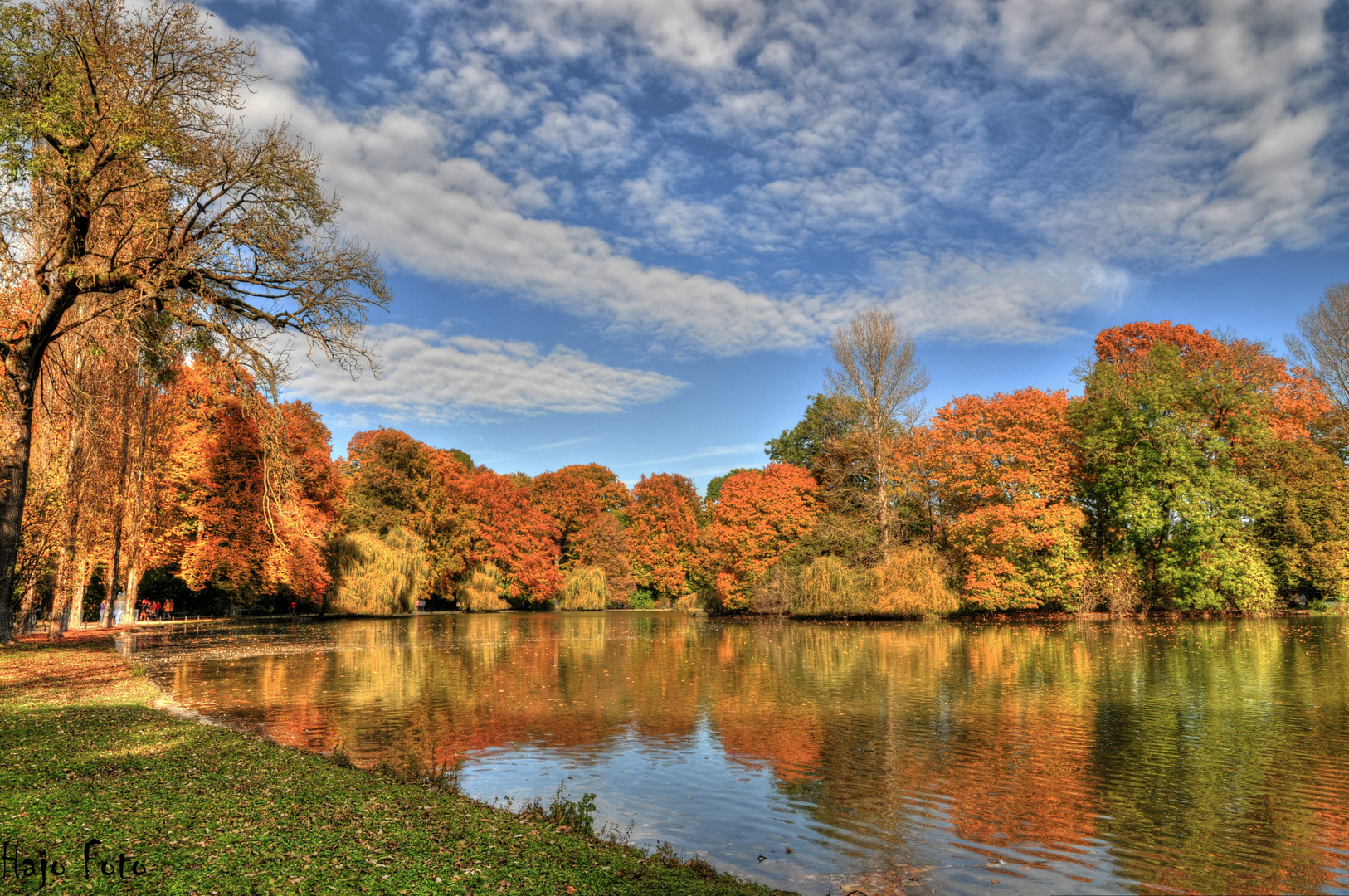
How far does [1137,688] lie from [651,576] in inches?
2658

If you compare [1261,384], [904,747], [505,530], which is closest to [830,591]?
[1261,384]

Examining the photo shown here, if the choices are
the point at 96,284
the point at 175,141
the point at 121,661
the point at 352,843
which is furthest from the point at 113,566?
the point at 352,843

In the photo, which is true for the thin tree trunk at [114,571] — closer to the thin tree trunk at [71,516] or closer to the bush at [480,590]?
the thin tree trunk at [71,516]

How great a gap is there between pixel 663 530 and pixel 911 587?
140 feet

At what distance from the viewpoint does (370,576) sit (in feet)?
155

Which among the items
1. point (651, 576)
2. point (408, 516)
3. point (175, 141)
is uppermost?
point (175, 141)

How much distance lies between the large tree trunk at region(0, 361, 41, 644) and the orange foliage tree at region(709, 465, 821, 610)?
116 feet

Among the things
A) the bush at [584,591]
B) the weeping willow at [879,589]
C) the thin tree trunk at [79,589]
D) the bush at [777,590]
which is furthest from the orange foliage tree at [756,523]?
the thin tree trunk at [79,589]

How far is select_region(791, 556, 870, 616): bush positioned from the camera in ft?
129

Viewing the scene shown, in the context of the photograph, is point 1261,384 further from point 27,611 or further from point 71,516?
point 27,611

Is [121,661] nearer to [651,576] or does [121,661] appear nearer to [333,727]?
[333,727]

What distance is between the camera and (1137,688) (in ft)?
48.7

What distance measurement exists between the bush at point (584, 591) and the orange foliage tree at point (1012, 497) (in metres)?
37.6

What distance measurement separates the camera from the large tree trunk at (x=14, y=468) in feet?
46.4
